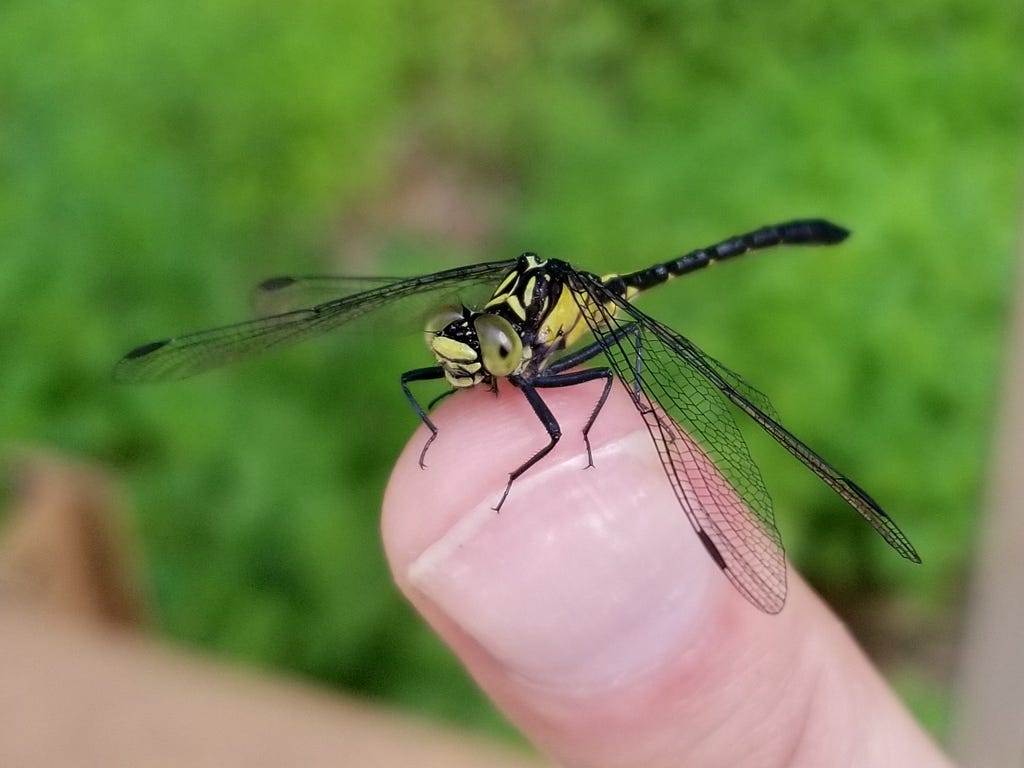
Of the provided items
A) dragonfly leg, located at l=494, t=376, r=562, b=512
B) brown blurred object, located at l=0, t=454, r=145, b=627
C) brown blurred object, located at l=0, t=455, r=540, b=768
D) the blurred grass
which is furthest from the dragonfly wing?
brown blurred object, located at l=0, t=454, r=145, b=627

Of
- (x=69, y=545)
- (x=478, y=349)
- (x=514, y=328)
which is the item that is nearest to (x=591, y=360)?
(x=514, y=328)

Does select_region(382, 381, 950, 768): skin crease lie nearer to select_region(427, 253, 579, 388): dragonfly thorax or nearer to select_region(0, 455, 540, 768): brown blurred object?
select_region(427, 253, 579, 388): dragonfly thorax

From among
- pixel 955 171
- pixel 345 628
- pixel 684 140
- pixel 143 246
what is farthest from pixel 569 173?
pixel 345 628

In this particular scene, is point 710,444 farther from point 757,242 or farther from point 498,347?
point 757,242

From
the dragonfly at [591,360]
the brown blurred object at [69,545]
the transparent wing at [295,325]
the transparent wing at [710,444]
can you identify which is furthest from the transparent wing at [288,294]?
the brown blurred object at [69,545]

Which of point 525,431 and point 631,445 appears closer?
point 631,445

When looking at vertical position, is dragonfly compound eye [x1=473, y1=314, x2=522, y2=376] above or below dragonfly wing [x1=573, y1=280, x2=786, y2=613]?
above

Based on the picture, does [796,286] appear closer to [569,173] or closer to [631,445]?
[569,173]

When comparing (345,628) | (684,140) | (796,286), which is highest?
(684,140)
